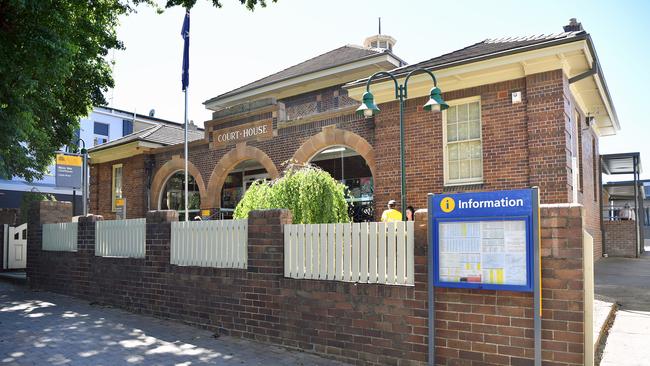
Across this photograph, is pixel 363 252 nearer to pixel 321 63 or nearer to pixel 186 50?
pixel 321 63

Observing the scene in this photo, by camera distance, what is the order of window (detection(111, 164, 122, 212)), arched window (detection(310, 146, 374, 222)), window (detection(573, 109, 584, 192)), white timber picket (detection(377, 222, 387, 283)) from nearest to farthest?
white timber picket (detection(377, 222, 387, 283)), window (detection(573, 109, 584, 192)), arched window (detection(310, 146, 374, 222)), window (detection(111, 164, 122, 212))

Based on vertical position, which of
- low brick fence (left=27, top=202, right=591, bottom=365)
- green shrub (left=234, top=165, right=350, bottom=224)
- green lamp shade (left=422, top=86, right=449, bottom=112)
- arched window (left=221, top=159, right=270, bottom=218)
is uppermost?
green lamp shade (left=422, top=86, right=449, bottom=112)

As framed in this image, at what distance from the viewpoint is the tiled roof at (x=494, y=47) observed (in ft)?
34.1

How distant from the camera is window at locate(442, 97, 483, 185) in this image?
11.9m

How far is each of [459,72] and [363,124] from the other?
316 centimetres

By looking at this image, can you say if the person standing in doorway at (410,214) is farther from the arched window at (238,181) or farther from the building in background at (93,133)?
the building in background at (93,133)

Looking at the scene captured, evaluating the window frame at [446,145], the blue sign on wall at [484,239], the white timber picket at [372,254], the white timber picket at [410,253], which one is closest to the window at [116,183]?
the window frame at [446,145]

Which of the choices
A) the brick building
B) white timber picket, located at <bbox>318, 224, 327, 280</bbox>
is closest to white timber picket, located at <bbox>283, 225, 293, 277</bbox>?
white timber picket, located at <bbox>318, 224, 327, 280</bbox>

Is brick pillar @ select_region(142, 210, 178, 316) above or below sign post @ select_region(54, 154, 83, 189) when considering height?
below

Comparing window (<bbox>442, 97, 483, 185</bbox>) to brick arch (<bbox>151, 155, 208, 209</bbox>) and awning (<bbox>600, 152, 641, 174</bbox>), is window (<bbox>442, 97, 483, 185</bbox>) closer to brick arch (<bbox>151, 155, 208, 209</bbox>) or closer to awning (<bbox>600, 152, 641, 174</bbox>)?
brick arch (<bbox>151, 155, 208, 209</bbox>)

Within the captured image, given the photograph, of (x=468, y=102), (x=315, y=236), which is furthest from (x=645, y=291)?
(x=315, y=236)

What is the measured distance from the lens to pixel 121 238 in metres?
10.1

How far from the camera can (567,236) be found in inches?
192

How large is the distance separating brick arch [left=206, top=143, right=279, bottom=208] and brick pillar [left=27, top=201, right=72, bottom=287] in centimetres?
504
